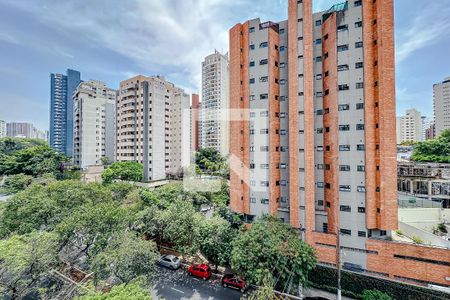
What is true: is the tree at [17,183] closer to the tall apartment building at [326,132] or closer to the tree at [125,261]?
the tree at [125,261]

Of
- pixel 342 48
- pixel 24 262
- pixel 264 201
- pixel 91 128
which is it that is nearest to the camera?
pixel 24 262

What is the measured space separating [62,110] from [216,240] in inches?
4546

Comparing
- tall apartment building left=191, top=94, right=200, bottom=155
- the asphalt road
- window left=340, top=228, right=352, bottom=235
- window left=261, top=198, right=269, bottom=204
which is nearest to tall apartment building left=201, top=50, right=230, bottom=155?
tall apartment building left=191, top=94, right=200, bottom=155

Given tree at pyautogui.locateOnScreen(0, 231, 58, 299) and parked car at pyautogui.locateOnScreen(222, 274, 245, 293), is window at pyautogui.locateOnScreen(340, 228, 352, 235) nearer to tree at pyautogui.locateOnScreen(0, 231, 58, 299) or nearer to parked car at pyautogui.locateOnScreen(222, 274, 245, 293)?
parked car at pyautogui.locateOnScreen(222, 274, 245, 293)

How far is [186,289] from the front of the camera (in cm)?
1448

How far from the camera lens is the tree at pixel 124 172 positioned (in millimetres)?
33500

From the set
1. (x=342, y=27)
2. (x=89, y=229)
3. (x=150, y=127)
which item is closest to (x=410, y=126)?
A: (x=342, y=27)

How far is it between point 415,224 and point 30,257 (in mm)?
28318

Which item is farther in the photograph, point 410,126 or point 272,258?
point 410,126

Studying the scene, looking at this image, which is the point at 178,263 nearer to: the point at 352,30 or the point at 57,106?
the point at 352,30

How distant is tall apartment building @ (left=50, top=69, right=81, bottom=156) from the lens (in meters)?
92.4

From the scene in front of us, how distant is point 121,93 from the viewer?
4134 cm

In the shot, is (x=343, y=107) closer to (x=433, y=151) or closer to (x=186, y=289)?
(x=186, y=289)

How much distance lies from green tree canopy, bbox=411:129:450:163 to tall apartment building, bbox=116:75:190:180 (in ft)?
135
